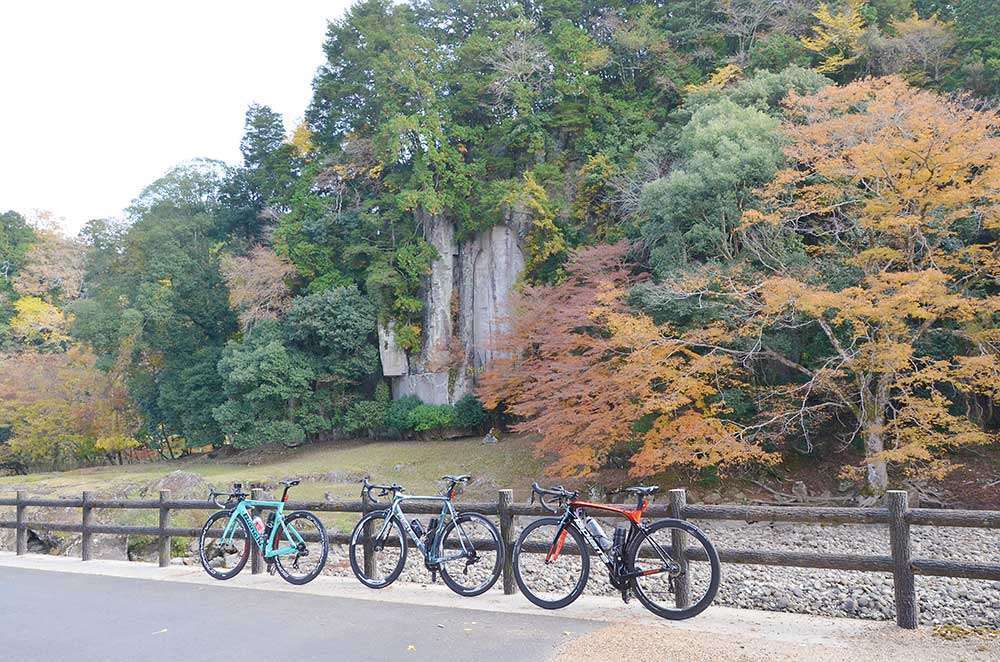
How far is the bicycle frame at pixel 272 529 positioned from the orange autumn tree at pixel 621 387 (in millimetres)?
8366

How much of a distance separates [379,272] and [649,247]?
11922 mm

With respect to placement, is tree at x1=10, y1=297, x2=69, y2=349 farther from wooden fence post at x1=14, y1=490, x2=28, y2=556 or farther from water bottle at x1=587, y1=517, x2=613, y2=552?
water bottle at x1=587, y1=517, x2=613, y2=552

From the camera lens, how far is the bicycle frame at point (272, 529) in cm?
721

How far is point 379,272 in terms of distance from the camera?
27.1 metres

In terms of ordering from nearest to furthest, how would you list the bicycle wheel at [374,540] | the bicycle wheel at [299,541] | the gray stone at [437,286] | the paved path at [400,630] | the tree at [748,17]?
1. the paved path at [400,630]
2. the bicycle wheel at [374,540]
3. the bicycle wheel at [299,541]
4. the tree at [748,17]
5. the gray stone at [437,286]

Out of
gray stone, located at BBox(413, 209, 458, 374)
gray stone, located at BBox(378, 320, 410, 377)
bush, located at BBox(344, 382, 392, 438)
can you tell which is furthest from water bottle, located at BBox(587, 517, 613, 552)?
gray stone, located at BBox(378, 320, 410, 377)

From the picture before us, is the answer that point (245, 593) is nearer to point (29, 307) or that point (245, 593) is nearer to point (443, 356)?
point (443, 356)

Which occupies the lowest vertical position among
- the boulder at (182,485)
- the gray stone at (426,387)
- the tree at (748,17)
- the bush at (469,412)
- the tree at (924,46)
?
the boulder at (182,485)

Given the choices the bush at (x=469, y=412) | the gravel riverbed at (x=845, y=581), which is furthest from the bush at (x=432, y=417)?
the gravel riverbed at (x=845, y=581)

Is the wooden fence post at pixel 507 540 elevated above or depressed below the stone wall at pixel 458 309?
below

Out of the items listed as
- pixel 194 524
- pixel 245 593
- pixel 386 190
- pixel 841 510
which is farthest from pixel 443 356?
pixel 841 510

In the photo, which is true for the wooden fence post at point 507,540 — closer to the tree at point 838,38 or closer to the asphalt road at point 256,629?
the asphalt road at point 256,629

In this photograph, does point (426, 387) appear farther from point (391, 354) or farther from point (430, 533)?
point (430, 533)

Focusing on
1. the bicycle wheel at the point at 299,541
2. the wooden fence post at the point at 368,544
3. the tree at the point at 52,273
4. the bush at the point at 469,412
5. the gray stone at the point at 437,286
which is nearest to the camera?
the wooden fence post at the point at 368,544
